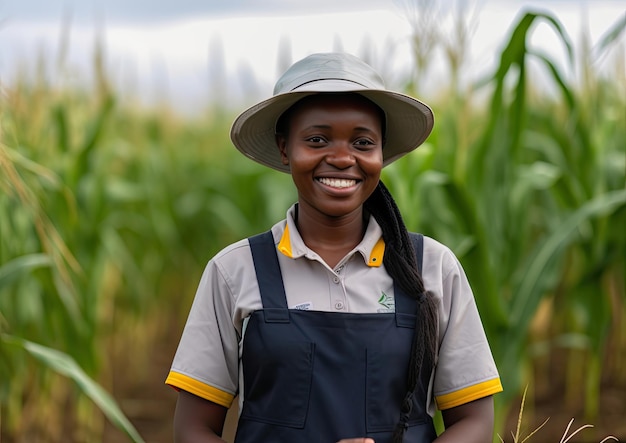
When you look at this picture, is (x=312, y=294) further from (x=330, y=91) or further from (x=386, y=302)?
(x=330, y=91)

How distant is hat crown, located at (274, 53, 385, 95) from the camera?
4.95ft

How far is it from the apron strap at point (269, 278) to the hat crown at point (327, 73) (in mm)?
268

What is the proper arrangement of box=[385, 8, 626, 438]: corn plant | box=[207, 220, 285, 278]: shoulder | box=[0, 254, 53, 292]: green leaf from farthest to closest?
box=[385, 8, 626, 438]: corn plant → box=[0, 254, 53, 292]: green leaf → box=[207, 220, 285, 278]: shoulder

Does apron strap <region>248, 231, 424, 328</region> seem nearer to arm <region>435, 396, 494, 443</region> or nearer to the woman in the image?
the woman

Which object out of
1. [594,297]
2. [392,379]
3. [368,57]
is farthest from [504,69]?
[392,379]

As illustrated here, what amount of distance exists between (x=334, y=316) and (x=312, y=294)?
0.07 m

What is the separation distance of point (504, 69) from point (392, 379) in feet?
4.73

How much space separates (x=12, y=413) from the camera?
3.36m

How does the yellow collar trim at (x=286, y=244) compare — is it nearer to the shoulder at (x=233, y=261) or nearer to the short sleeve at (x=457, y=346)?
the shoulder at (x=233, y=261)

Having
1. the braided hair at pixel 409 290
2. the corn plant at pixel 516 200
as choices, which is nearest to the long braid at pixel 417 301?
the braided hair at pixel 409 290

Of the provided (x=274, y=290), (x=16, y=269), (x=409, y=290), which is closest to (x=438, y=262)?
(x=409, y=290)

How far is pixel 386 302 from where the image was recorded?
154 centimetres

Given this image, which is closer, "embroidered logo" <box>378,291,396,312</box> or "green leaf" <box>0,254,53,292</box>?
"embroidered logo" <box>378,291,396,312</box>

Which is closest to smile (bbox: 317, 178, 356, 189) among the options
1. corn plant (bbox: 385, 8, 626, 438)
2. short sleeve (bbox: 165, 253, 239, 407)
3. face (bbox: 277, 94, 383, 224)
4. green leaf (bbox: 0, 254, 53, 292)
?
face (bbox: 277, 94, 383, 224)
